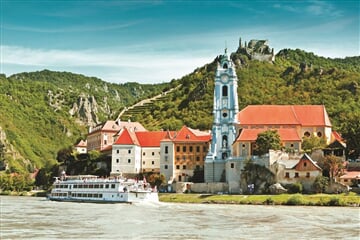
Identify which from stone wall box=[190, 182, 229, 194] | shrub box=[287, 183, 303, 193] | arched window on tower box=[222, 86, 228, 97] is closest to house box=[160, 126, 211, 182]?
arched window on tower box=[222, 86, 228, 97]

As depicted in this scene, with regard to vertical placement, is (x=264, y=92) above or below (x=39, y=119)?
below

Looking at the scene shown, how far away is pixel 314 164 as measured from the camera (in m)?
62.3

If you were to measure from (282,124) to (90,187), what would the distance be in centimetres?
2516

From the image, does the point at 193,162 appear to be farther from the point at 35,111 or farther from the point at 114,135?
the point at 35,111

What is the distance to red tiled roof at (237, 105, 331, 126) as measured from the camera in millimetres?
76625

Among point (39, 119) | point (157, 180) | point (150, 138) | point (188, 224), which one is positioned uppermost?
point (39, 119)

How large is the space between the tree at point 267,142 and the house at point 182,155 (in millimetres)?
12662

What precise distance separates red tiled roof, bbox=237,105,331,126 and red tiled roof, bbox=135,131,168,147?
13.0 meters

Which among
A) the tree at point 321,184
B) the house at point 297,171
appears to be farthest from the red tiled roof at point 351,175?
the house at point 297,171

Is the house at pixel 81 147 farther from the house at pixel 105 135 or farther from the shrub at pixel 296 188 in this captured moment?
the shrub at pixel 296 188

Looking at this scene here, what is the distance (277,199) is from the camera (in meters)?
57.8

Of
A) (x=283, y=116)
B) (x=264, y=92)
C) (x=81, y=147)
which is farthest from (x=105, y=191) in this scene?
(x=264, y=92)

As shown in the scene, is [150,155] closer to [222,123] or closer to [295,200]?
[222,123]

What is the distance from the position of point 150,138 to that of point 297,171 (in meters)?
27.7
